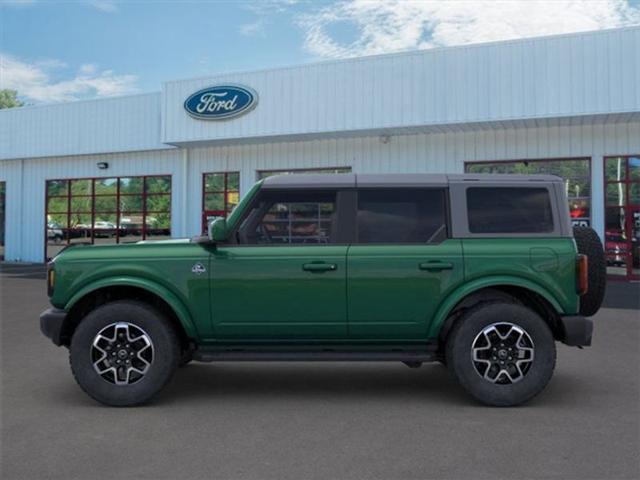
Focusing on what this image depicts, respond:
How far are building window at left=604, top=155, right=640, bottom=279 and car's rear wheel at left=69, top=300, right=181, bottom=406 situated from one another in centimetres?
1498

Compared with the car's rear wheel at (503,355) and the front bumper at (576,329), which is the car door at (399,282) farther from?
the front bumper at (576,329)

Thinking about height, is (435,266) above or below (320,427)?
above

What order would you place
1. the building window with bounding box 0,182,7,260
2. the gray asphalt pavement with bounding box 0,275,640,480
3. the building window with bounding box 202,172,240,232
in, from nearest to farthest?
1. the gray asphalt pavement with bounding box 0,275,640,480
2. the building window with bounding box 202,172,240,232
3. the building window with bounding box 0,182,7,260

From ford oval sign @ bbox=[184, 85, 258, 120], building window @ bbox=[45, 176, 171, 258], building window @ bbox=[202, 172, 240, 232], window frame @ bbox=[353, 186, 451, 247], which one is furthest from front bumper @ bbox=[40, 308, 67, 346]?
building window @ bbox=[45, 176, 171, 258]

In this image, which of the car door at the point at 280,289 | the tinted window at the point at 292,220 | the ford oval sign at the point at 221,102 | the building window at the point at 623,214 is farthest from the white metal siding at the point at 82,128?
the car door at the point at 280,289

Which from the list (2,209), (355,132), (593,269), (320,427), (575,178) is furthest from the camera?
(2,209)

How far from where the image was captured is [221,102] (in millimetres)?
19031

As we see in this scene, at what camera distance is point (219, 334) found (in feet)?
16.4

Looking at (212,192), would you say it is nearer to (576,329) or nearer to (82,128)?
(82,128)

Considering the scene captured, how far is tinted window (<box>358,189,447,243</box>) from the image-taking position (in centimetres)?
506

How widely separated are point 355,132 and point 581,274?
13213 mm

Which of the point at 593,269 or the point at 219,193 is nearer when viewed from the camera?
the point at 593,269

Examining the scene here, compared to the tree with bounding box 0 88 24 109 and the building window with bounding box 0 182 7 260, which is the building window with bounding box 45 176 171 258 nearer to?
the building window with bounding box 0 182 7 260

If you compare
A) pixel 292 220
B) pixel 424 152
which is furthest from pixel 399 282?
pixel 424 152
